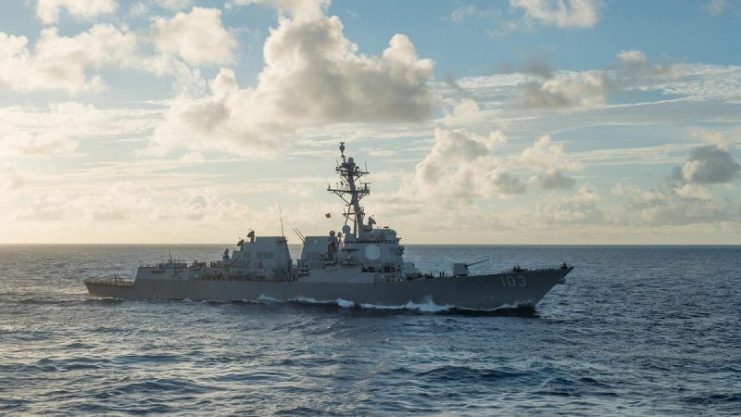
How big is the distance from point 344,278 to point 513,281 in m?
12.3

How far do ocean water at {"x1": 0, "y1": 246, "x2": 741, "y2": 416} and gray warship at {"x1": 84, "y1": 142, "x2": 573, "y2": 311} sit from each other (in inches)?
53.2

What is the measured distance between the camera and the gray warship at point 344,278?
4806cm

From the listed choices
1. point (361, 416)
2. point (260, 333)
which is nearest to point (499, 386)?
point (361, 416)

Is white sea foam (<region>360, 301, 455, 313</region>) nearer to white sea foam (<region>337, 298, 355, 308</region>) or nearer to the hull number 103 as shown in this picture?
white sea foam (<region>337, 298, 355, 308</region>)

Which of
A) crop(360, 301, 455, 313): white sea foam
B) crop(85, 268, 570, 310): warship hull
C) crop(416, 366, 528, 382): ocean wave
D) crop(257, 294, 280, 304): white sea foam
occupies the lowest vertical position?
crop(416, 366, 528, 382): ocean wave

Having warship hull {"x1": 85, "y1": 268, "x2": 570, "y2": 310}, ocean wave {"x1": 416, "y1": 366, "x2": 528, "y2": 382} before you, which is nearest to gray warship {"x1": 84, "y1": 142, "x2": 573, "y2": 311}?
warship hull {"x1": 85, "y1": 268, "x2": 570, "y2": 310}

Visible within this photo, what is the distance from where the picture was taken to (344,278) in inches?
2004

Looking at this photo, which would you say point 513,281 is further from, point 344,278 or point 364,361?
point 364,361

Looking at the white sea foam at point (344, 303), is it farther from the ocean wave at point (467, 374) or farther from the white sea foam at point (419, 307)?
the ocean wave at point (467, 374)

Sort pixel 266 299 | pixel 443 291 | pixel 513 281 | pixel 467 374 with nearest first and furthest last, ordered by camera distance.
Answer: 1. pixel 467 374
2. pixel 513 281
3. pixel 443 291
4. pixel 266 299

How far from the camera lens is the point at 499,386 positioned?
26516mm

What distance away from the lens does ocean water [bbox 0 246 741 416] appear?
23984 mm

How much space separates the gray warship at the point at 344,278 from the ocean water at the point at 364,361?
1.35 metres

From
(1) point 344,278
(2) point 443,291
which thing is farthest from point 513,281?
(1) point 344,278
